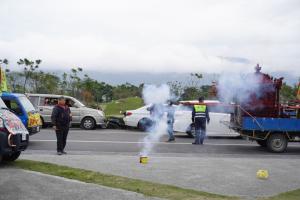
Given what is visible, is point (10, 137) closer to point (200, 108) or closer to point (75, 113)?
point (200, 108)

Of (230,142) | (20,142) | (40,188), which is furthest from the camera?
(230,142)

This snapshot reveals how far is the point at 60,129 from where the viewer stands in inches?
582

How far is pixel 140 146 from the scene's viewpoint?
18.4 meters

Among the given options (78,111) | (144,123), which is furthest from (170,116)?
(78,111)

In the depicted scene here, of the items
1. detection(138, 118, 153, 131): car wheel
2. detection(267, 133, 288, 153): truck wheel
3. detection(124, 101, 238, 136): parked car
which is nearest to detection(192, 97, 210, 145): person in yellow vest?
detection(124, 101, 238, 136): parked car

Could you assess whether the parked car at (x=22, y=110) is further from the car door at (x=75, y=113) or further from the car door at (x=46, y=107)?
the car door at (x=75, y=113)

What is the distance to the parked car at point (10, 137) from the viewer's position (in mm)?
10766

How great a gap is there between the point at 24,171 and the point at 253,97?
9441 mm

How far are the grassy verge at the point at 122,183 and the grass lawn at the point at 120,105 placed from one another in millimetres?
14662

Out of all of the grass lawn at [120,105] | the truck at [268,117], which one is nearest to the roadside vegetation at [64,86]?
the grass lawn at [120,105]

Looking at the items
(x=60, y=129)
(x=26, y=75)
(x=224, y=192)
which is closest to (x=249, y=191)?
(x=224, y=192)

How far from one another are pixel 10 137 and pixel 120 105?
2046cm

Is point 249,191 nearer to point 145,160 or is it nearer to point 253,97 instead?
point 145,160

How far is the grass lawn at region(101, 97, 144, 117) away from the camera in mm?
27139
